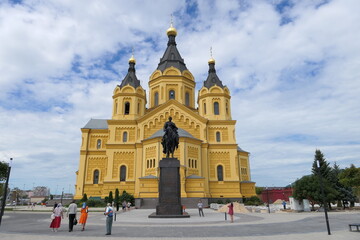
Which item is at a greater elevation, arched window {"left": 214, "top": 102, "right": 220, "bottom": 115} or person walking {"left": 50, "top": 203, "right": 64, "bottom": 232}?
arched window {"left": 214, "top": 102, "right": 220, "bottom": 115}

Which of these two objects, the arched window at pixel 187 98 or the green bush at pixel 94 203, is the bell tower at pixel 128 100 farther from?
the green bush at pixel 94 203

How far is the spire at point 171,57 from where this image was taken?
46.7 metres

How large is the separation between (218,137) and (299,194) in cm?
1639

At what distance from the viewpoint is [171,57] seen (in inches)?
1889

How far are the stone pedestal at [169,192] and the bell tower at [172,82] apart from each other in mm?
25558

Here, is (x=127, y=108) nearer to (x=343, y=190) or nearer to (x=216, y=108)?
(x=216, y=108)

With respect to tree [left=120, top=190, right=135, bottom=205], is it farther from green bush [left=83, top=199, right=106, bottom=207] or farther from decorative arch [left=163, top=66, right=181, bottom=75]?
decorative arch [left=163, top=66, right=181, bottom=75]

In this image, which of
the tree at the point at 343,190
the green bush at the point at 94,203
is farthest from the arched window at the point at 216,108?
the green bush at the point at 94,203

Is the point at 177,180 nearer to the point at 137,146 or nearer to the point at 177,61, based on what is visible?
the point at 137,146

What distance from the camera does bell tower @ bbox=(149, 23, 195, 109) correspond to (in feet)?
146

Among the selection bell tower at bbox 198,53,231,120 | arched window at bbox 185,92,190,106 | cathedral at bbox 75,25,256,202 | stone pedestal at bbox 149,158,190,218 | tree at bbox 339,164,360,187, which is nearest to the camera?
stone pedestal at bbox 149,158,190,218

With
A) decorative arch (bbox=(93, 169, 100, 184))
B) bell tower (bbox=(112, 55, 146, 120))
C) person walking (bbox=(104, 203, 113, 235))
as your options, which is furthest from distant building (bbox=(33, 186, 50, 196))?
person walking (bbox=(104, 203, 113, 235))

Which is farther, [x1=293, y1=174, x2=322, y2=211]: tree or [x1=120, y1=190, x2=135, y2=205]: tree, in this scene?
[x1=120, y1=190, x2=135, y2=205]: tree

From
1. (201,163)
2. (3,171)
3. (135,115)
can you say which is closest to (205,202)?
(201,163)
